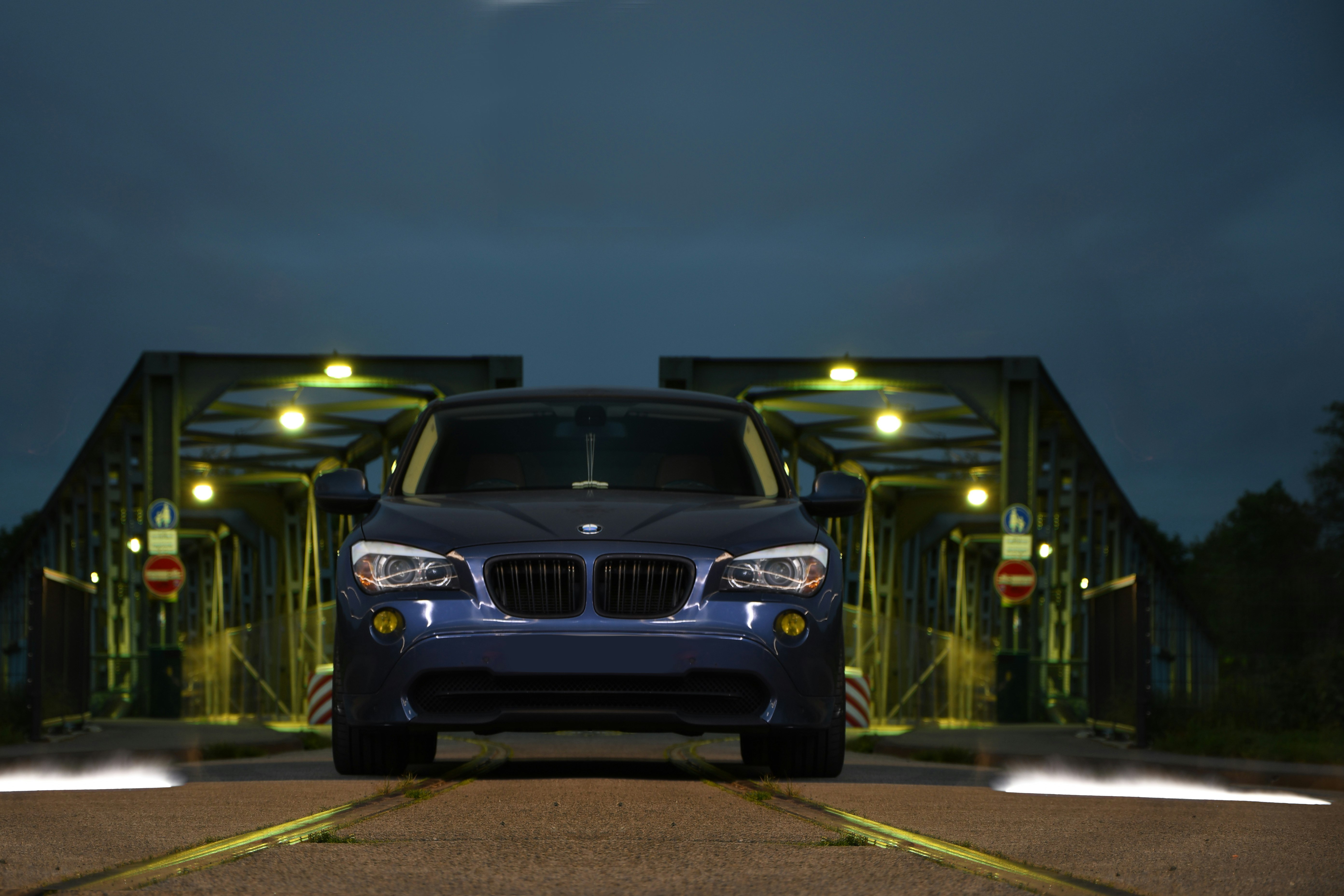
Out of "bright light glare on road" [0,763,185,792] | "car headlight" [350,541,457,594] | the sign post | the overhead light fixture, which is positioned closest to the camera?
"car headlight" [350,541,457,594]

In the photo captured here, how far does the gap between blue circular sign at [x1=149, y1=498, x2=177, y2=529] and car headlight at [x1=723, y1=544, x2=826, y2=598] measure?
74.3ft

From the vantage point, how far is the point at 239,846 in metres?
5.15

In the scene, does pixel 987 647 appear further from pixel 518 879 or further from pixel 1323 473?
pixel 518 879

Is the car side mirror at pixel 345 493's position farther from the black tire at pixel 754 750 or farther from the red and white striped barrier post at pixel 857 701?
the red and white striped barrier post at pixel 857 701

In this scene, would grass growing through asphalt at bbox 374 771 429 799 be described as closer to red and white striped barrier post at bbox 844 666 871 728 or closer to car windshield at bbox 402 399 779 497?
car windshield at bbox 402 399 779 497

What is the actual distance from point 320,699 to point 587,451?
52.2ft

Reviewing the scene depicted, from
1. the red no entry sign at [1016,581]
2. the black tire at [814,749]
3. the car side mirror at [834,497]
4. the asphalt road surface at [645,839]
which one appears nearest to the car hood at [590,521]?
the car side mirror at [834,497]

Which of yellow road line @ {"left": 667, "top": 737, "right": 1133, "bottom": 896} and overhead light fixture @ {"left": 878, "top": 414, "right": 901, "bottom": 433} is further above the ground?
overhead light fixture @ {"left": 878, "top": 414, "right": 901, "bottom": 433}

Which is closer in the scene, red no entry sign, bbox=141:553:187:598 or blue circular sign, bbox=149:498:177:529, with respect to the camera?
red no entry sign, bbox=141:553:187:598

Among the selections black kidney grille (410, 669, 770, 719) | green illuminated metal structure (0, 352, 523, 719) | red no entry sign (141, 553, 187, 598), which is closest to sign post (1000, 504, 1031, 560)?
green illuminated metal structure (0, 352, 523, 719)

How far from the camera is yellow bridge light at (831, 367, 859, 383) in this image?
100 ft

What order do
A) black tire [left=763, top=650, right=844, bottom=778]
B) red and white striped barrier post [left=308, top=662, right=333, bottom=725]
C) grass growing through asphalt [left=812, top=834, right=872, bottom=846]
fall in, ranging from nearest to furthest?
grass growing through asphalt [left=812, top=834, right=872, bottom=846], black tire [left=763, top=650, right=844, bottom=778], red and white striped barrier post [left=308, top=662, right=333, bottom=725]

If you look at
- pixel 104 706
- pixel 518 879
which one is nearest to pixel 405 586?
pixel 518 879

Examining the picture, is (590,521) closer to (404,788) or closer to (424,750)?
(404,788)
